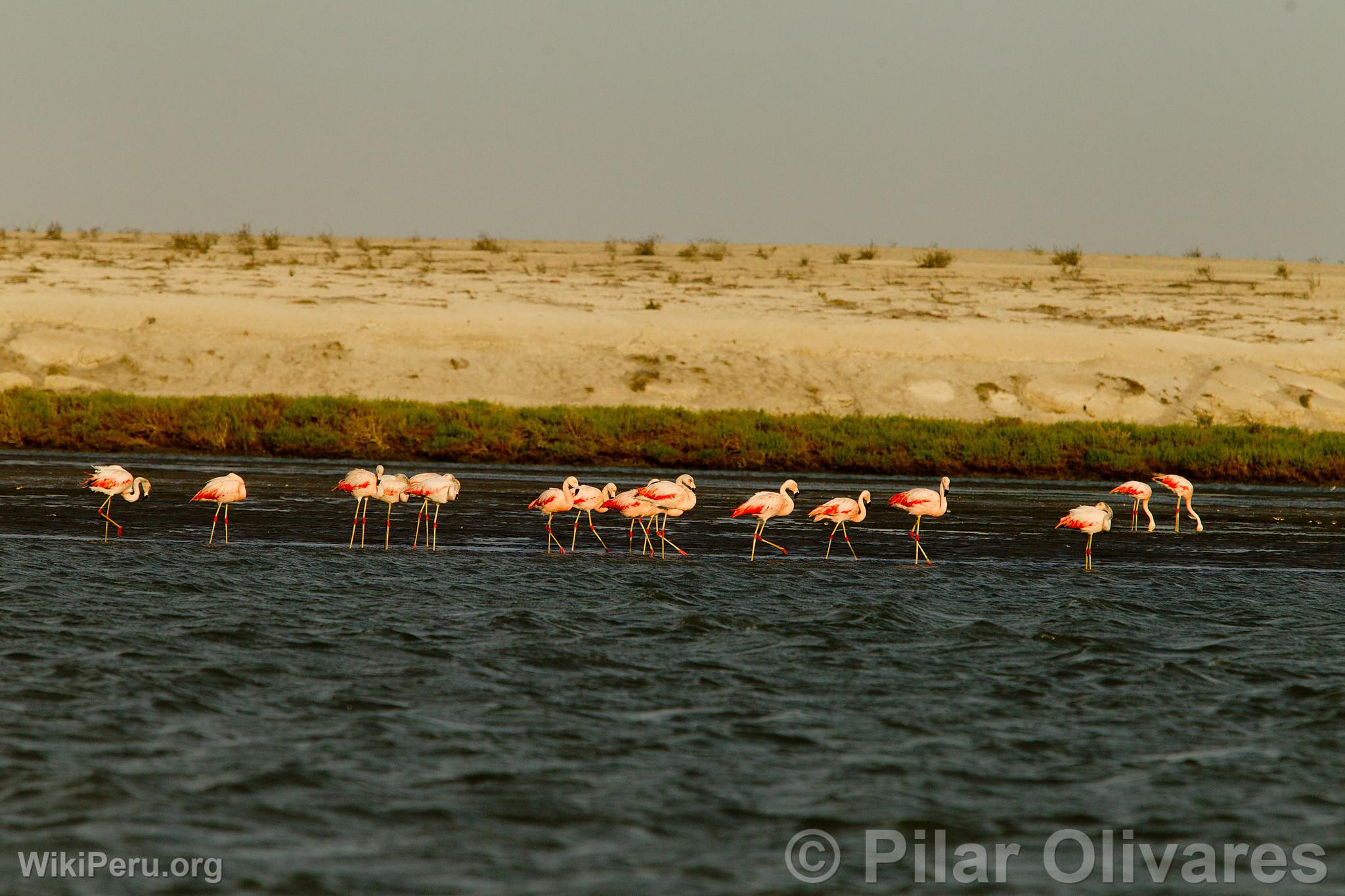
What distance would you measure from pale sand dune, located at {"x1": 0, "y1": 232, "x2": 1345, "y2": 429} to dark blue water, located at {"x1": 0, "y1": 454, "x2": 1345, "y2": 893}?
17644 mm

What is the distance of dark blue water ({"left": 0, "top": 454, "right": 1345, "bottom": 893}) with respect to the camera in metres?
7.52

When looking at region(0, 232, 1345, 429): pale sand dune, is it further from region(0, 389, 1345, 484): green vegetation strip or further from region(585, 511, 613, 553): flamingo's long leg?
region(585, 511, 613, 553): flamingo's long leg

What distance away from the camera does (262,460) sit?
87.6 feet

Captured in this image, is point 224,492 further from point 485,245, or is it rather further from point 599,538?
point 485,245

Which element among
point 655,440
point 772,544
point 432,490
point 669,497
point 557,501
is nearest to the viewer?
point 669,497

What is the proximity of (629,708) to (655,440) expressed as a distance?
18.1 meters

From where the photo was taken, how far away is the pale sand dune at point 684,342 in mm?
35031

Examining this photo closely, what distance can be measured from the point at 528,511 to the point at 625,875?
1373 centimetres

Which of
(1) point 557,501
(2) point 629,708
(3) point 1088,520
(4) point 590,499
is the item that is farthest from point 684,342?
(2) point 629,708

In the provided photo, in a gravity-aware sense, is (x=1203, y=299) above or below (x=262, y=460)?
above

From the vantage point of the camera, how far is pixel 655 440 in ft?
92.0

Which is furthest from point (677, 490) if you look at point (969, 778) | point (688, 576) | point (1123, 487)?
point (969, 778)

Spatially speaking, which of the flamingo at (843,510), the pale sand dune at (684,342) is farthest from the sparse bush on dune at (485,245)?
the flamingo at (843,510)

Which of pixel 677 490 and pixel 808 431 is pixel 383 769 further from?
pixel 808 431
